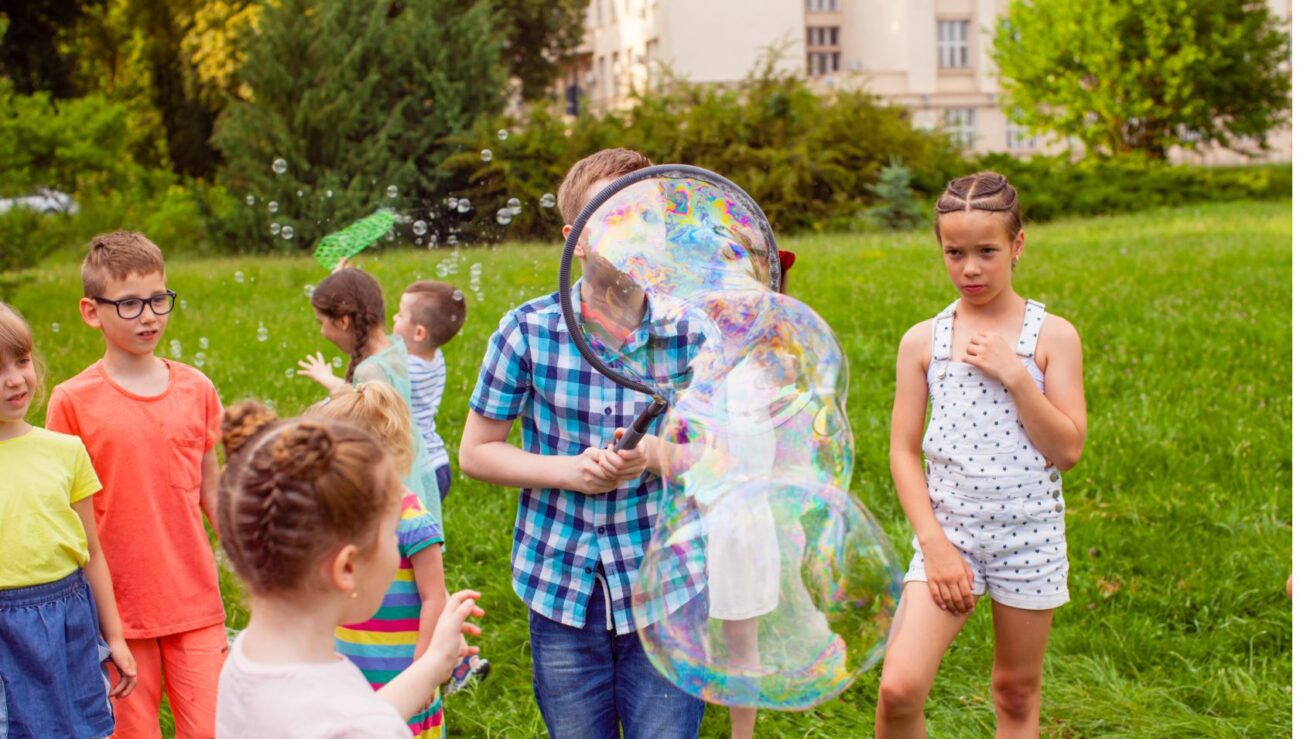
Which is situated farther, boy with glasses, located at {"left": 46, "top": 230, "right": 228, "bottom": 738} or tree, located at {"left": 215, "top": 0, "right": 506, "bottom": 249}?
tree, located at {"left": 215, "top": 0, "right": 506, "bottom": 249}

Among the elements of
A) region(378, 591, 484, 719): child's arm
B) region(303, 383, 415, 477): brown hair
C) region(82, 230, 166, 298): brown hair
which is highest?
region(82, 230, 166, 298): brown hair

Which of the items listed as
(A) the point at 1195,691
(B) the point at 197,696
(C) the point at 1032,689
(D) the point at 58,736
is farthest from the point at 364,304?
(A) the point at 1195,691

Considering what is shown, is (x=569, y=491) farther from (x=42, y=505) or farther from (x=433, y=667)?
(x=42, y=505)

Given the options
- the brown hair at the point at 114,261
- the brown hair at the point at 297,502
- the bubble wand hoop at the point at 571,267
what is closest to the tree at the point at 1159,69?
the brown hair at the point at 114,261

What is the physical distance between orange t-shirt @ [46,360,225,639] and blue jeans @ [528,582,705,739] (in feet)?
3.49

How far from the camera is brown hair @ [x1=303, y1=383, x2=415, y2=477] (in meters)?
2.93

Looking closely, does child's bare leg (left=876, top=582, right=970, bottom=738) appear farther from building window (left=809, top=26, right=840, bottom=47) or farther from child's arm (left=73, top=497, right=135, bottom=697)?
building window (left=809, top=26, right=840, bottom=47)

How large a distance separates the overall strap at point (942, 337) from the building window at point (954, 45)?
47061mm

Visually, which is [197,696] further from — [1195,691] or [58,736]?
[1195,691]

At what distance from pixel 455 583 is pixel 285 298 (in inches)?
239

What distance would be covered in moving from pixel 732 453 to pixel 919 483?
2.40 ft

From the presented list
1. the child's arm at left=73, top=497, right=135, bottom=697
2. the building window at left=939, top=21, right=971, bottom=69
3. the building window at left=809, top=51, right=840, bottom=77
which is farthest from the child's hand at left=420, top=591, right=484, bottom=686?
the building window at left=809, top=51, right=840, bottom=77

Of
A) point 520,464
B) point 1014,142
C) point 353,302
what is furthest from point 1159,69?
point 520,464

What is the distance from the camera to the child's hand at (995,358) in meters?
2.94
